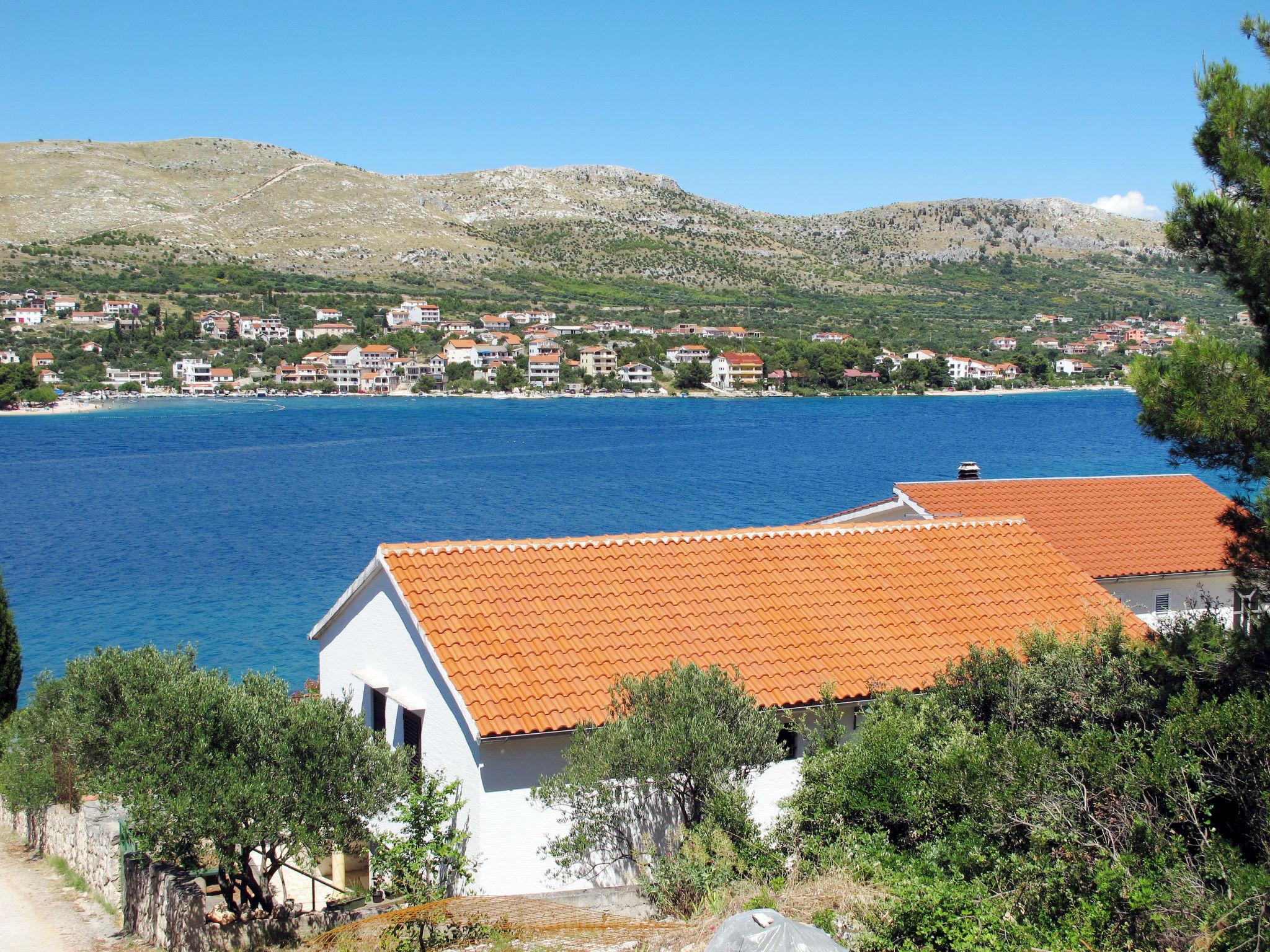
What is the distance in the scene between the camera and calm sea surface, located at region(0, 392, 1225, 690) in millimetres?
35062

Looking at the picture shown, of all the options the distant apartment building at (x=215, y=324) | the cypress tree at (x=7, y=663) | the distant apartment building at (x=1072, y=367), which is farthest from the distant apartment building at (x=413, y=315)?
the cypress tree at (x=7, y=663)

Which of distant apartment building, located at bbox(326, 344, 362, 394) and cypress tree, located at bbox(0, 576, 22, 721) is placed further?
distant apartment building, located at bbox(326, 344, 362, 394)

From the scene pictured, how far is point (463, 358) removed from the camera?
16625 cm

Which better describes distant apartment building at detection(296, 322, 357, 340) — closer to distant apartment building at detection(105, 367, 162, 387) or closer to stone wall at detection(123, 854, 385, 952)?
distant apartment building at detection(105, 367, 162, 387)

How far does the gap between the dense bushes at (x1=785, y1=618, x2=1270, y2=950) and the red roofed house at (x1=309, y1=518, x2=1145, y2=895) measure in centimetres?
154

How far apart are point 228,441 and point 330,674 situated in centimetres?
8891

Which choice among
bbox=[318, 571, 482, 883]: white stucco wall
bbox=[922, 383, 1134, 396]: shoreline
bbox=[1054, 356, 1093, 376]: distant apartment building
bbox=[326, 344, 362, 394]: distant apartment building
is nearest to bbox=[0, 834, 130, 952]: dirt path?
bbox=[318, 571, 482, 883]: white stucco wall

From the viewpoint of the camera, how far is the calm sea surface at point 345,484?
115 feet

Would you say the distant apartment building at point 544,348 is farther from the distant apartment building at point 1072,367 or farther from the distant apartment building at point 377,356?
the distant apartment building at point 1072,367

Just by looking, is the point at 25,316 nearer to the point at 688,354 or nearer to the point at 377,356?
the point at 377,356

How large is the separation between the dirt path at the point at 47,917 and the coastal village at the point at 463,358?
146 m

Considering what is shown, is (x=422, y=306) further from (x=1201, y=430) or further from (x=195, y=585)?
(x=1201, y=430)

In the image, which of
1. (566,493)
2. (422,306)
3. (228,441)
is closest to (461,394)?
(422,306)

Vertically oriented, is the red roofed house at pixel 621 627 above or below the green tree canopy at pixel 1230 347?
below
